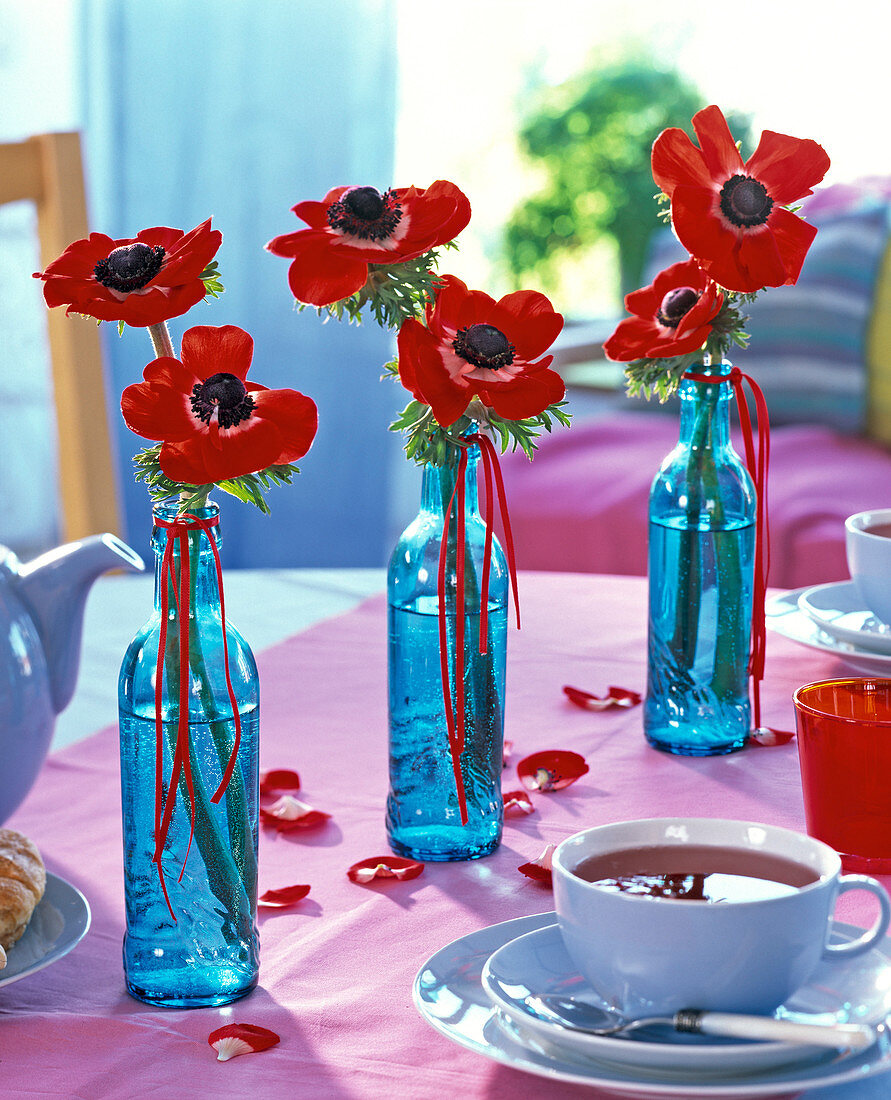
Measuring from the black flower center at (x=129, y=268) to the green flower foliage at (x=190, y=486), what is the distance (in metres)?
0.07

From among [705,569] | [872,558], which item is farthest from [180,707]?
[872,558]

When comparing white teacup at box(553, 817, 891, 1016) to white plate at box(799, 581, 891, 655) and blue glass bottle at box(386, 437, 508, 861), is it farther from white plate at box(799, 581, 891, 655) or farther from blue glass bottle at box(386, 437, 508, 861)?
white plate at box(799, 581, 891, 655)

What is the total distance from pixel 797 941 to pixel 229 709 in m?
0.26

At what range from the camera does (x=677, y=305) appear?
84cm

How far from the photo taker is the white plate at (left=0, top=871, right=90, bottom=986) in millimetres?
603

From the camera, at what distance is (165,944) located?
59cm

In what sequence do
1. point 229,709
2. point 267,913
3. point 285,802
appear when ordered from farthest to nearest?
point 285,802, point 267,913, point 229,709

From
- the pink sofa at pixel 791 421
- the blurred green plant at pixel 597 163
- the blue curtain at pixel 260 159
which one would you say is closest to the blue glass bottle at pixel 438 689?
the pink sofa at pixel 791 421

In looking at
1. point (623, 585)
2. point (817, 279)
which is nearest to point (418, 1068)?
point (623, 585)

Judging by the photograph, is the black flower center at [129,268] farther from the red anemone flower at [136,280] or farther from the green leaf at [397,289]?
the green leaf at [397,289]

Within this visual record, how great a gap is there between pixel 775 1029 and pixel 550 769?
1.40ft

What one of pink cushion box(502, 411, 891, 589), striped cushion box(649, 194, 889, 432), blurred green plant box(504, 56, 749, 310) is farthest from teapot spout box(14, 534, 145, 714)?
blurred green plant box(504, 56, 749, 310)

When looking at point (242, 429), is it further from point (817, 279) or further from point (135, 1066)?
point (817, 279)

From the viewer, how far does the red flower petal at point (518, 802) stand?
81 centimetres
